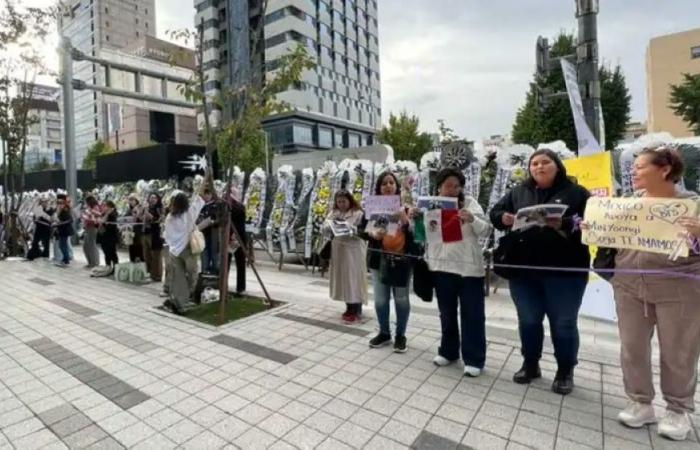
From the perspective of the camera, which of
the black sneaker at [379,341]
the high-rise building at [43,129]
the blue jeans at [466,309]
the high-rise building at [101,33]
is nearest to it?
the blue jeans at [466,309]

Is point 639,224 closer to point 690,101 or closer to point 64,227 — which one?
point 64,227

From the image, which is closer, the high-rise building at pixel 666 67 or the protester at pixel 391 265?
the protester at pixel 391 265

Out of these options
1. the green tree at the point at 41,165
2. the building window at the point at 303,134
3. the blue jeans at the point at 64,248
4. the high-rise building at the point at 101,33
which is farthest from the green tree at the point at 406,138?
the high-rise building at the point at 101,33

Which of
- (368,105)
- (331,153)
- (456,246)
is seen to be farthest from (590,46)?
(368,105)

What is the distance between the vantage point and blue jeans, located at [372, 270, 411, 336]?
4.04m

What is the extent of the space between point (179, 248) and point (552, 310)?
4.59 metres

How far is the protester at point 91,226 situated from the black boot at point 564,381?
9.18 metres

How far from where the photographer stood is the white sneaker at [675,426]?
2.49 meters

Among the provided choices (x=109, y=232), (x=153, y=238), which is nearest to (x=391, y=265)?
(x=153, y=238)

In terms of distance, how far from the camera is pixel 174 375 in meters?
3.67

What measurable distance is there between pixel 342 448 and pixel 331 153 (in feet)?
65.3

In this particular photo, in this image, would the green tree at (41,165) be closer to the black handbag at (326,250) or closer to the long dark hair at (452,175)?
the black handbag at (326,250)

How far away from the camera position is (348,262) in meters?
4.98

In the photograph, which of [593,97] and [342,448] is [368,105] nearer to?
[593,97]
